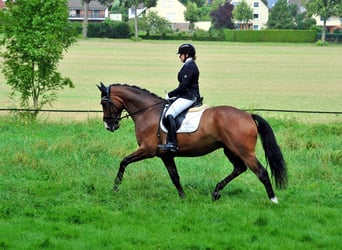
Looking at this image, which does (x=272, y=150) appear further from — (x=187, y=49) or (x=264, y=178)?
(x=187, y=49)

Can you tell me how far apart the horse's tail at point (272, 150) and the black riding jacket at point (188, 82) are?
3.20 ft

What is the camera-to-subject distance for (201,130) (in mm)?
9938

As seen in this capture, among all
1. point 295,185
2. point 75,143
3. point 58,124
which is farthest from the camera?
point 58,124

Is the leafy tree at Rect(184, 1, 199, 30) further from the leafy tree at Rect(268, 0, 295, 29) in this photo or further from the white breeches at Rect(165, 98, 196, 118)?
the white breeches at Rect(165, 98, 196, 118)

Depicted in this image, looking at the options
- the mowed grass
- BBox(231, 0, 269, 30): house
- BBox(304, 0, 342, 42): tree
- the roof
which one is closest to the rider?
the mowed grass

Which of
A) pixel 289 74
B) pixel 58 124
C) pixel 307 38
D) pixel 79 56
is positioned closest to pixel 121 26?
pixel 307 38

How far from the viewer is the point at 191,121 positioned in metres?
10.0

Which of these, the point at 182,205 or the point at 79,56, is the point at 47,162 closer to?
the point at 182,205

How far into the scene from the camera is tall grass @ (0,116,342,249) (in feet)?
25.0

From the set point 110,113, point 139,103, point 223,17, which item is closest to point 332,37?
point 223,17

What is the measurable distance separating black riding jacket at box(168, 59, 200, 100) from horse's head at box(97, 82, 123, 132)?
3.26 ft

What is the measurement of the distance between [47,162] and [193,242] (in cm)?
566

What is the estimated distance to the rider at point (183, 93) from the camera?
9.95 meters

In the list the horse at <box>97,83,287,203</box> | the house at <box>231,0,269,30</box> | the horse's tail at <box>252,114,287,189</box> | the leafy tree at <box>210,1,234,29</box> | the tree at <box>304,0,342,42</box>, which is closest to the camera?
the horse at <box>97,83,287,203</box>
